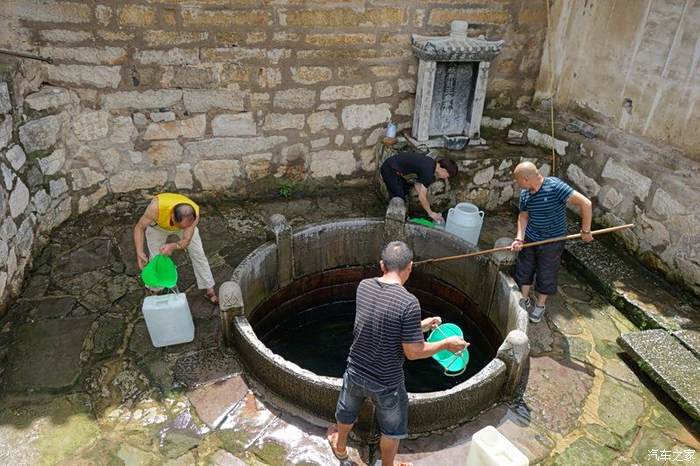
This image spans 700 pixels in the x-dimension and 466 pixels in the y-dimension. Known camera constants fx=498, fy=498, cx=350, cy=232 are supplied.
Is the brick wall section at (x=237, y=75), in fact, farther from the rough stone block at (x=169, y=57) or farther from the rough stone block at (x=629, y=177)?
the rough stone block at (x=629, y=177)

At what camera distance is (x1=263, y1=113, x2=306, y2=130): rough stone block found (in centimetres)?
688

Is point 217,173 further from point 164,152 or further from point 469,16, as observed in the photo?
point 469,16

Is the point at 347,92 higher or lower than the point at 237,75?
lower

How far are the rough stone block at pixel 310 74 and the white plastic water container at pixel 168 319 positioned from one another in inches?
134

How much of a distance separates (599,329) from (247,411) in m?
3.84

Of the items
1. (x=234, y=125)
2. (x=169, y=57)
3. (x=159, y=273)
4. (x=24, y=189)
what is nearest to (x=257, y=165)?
(x=234, y=125)

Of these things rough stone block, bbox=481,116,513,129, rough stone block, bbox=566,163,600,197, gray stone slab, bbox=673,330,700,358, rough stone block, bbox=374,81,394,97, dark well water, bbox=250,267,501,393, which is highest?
rough stone block, bbox=374,81,394,97

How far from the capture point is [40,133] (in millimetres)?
5871

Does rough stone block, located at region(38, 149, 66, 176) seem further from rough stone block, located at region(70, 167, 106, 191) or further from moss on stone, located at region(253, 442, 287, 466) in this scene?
moss on stone, located at region(253, 442, 287, 466)

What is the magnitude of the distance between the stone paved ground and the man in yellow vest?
24.9 inches

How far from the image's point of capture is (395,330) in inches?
129

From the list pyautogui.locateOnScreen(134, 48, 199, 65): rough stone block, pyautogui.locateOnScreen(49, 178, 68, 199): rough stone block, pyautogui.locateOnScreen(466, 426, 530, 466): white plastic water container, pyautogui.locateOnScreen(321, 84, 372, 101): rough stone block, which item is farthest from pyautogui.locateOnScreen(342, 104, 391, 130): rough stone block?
pyautogui.locateOnScreen(466, 426, 530, 466): white plastic water container

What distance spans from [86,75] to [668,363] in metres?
7.11

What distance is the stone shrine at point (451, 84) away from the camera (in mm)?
6703
